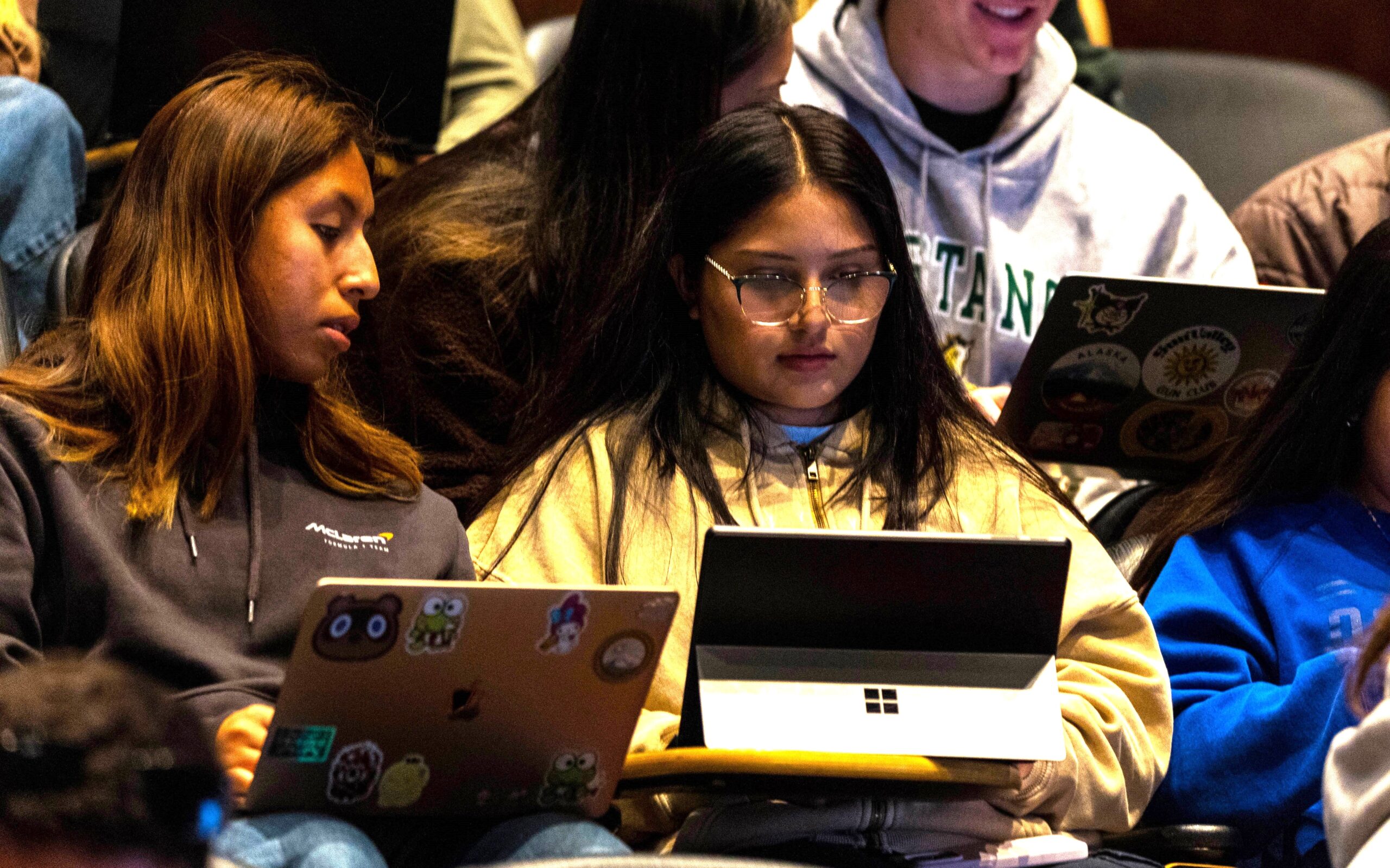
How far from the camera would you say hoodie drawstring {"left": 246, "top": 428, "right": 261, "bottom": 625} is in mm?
1379

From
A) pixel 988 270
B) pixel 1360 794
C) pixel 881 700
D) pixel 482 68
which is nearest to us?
pixel 1360 794

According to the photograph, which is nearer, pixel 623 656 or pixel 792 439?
pixel 623 656

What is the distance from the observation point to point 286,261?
57.7 inches

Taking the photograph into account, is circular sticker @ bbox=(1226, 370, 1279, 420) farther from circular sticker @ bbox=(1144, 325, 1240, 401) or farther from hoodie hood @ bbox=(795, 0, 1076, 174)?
hoodie hood @ bbox=(795, 0, 1076, 174)

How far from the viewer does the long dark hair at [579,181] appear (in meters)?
1.92

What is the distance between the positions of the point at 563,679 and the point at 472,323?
0.78m

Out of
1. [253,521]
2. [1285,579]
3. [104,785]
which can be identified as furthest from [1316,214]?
[104,785]

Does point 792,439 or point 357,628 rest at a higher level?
point 357,628

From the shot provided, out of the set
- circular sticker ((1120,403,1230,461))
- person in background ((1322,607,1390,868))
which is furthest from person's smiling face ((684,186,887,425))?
person in background ((1322,607,1390,868))

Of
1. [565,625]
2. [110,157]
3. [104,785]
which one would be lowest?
[110,157]

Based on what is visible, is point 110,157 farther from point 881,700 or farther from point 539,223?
point 881,700

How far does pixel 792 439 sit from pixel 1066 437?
0.40m

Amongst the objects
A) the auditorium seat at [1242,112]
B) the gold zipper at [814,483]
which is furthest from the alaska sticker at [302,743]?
the auditorium seat at [1242,112]

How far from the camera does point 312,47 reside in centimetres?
210
